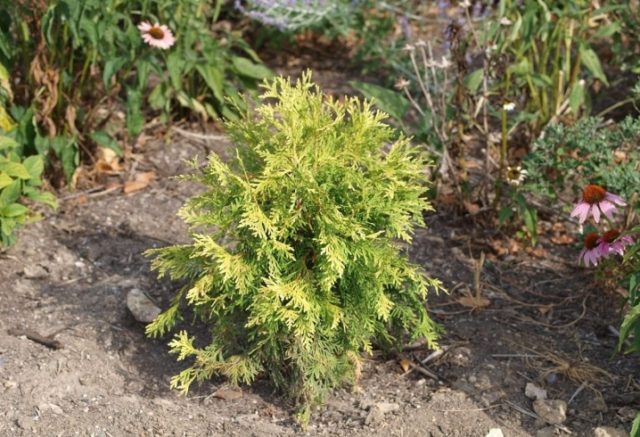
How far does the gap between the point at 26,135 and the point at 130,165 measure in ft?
1.97

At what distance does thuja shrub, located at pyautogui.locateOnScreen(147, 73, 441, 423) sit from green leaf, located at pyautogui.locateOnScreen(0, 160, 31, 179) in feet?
2.63

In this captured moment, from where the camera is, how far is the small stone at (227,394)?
3.33 metres

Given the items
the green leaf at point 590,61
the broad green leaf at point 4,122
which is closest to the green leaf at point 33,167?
the broad green leaf at point 4,122

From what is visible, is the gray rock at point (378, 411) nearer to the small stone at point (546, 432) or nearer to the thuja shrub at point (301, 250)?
the thuja shrub at point (301, 250)

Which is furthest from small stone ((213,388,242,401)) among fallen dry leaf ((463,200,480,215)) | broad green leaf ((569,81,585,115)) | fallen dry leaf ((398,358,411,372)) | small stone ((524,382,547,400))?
broad green leaf ((569,81,585,115))

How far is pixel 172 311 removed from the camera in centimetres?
322

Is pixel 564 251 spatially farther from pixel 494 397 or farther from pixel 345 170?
pixel 345 170

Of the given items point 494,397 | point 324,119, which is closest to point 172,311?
point 324,119

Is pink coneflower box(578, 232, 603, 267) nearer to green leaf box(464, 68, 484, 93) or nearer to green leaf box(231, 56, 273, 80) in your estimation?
green leaf box(464, 68, 484, 93)

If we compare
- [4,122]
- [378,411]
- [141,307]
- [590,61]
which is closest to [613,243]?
[378,411]

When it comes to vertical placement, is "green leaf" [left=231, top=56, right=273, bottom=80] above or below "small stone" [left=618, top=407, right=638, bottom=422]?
above

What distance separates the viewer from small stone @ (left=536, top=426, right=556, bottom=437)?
10.5 feet

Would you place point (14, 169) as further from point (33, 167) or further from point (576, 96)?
point (576, 96)

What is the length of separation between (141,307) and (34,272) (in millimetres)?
550
